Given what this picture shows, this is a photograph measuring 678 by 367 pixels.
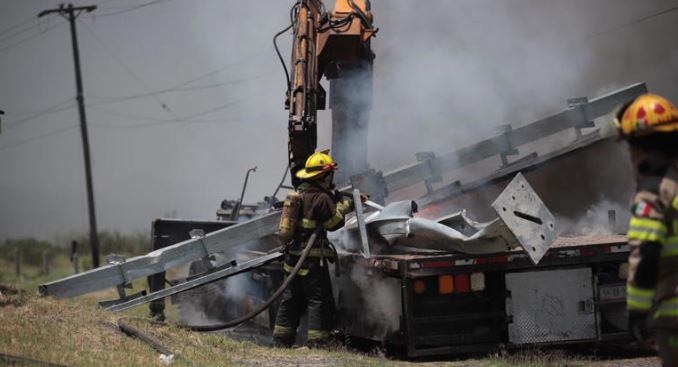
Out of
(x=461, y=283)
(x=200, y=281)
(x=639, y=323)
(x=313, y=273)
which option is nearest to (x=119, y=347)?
(x=200, y=281)

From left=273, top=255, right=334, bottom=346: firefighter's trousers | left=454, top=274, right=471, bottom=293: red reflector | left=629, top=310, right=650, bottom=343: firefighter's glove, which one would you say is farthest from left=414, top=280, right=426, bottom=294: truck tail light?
left=629, top=310, right=650, bottom=343: firefighter's glove

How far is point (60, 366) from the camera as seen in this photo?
543 centimetres

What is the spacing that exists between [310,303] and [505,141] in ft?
9.57

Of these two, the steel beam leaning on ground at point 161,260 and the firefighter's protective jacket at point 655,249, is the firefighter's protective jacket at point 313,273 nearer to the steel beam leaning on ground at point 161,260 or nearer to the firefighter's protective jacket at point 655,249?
the steel beam leaning on ground at point 161,260

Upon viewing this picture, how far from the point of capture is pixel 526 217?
21.9 feet

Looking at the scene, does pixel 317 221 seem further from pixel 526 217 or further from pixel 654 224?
pixel 654 224

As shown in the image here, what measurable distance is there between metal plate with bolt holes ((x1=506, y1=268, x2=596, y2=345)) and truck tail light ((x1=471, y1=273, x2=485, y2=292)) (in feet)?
0.69

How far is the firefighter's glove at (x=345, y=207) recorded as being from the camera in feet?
25.2

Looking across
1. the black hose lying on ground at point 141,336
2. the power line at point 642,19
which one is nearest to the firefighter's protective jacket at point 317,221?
the black hose lying on ground at point 141,336

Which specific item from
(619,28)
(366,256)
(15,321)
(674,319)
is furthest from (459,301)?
(619,28)

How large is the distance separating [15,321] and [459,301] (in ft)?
12.1

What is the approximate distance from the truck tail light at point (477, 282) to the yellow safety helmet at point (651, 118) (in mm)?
2943

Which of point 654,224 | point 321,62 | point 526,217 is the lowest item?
point 654,224

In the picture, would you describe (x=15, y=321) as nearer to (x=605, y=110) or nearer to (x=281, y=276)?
(x=281, y=276)
